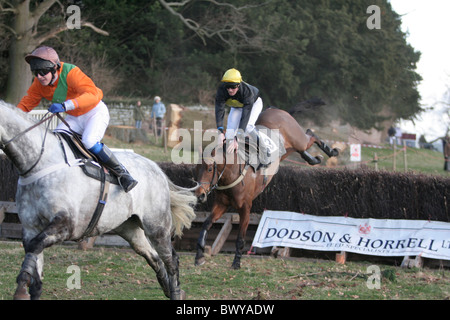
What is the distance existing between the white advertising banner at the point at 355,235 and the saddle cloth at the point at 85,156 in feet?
14.4

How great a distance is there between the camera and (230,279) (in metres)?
7.35

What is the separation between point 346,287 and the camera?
6969 millimetres

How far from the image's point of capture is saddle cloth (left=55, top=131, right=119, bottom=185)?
5.35 meters

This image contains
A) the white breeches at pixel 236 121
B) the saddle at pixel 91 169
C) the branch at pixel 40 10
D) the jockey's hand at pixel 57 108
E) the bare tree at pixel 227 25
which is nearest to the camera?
the jockey's hand at pixel 57 108

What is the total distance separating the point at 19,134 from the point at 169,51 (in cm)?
2454

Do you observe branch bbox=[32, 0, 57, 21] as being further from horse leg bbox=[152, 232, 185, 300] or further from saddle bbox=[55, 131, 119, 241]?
horse leg bbox=[152, 232, 185, 300]

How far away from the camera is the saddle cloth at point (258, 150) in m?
8.79

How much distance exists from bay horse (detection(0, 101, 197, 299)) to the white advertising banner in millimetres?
3664

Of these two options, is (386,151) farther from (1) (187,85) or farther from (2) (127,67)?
(2) (127,67)

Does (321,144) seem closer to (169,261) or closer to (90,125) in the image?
(169,261)

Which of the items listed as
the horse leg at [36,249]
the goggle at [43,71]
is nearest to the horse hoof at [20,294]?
the horse leg at [36,249]

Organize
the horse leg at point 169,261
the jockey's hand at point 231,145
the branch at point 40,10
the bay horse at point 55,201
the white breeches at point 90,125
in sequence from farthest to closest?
1. the branch at point 40,10
2. the jockey's hand at point 231,145
3. the horse leg at point 169,261
4. the white breeches at point 90,125
5. the bay horse at point 55,201

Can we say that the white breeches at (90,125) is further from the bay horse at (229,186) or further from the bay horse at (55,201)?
the bay horse at (229,186)

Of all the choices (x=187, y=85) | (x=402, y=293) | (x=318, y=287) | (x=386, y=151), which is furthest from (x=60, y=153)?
(x=386, y=151)
